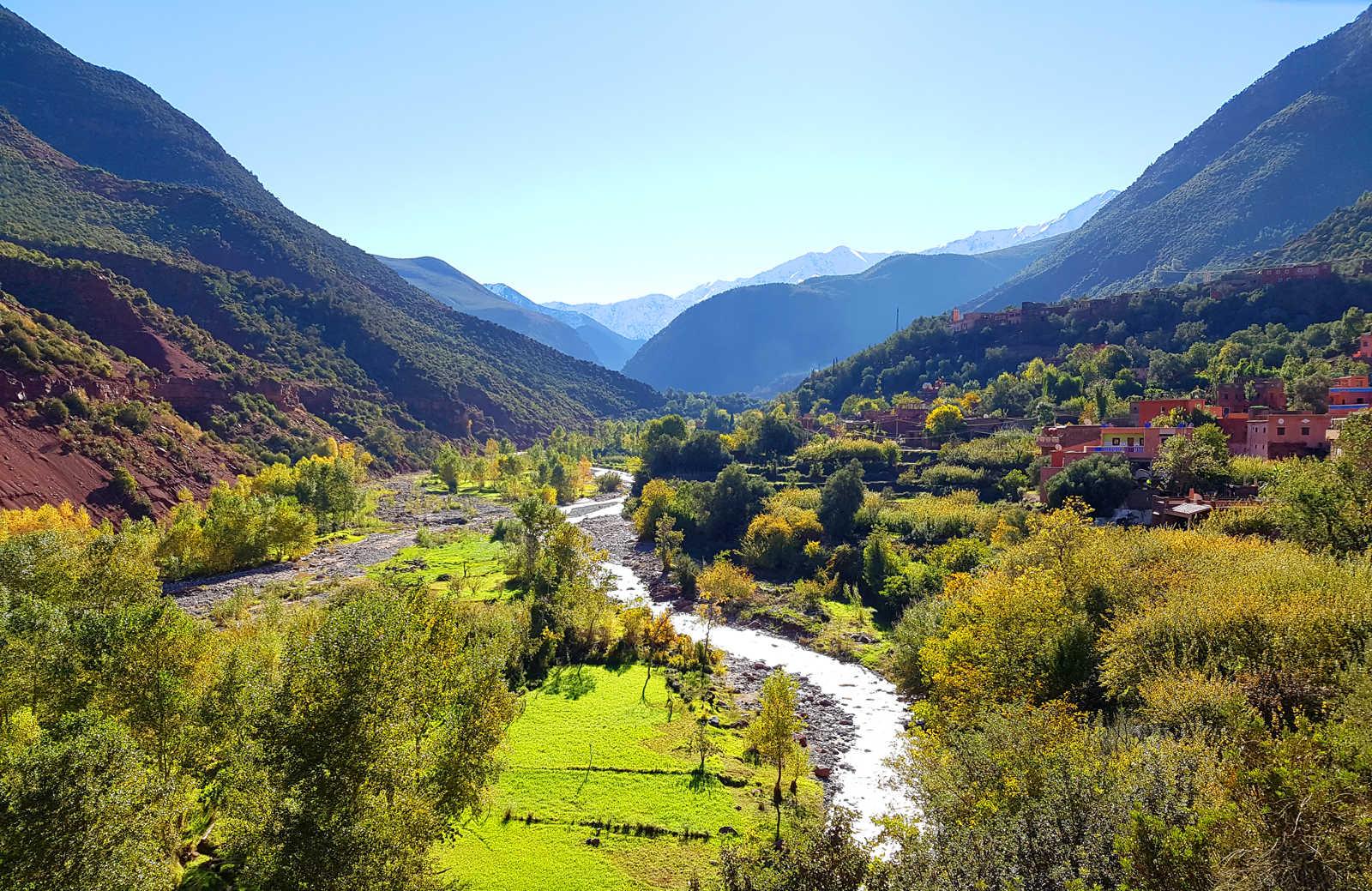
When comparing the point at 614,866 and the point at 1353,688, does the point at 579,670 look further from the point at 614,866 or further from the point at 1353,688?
the point at 1353,688

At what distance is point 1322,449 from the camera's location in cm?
4900

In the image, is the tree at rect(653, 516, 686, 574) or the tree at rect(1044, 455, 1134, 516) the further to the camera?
the tree at rect(653, 516, 686, 574)

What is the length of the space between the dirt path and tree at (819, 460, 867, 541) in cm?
4256

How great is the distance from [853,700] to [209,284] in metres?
142

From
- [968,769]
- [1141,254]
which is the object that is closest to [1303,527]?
[968,769]

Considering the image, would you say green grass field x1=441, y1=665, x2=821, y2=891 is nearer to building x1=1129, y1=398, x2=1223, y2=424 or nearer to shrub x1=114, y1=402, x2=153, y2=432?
building x1=1129, y1=398, x2=1223, y2=424

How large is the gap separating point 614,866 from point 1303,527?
3286 cm

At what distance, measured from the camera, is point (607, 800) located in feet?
84.1

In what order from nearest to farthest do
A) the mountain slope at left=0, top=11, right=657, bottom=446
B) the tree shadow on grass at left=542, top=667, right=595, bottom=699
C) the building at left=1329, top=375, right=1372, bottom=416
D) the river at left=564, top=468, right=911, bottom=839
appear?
the river at left=564, top=468, right=911, bottom=839
the tree shadow on grass at left=542, top=667, right=595, bottom=699
the building at left=1329, top=375, right=1372, bottom=416
the mountain slope at left=0, top=11, right=657, bottom=446

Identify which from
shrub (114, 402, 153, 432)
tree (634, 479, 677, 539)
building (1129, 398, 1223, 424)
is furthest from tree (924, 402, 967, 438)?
shrub (114, 402, 153, 432)

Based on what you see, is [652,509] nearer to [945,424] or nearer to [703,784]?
[945,424]

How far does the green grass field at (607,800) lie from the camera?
843 inches

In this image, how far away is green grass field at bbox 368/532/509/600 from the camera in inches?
1992

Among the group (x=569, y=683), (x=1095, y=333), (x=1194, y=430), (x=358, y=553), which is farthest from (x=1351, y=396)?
(x=358, y=553)
